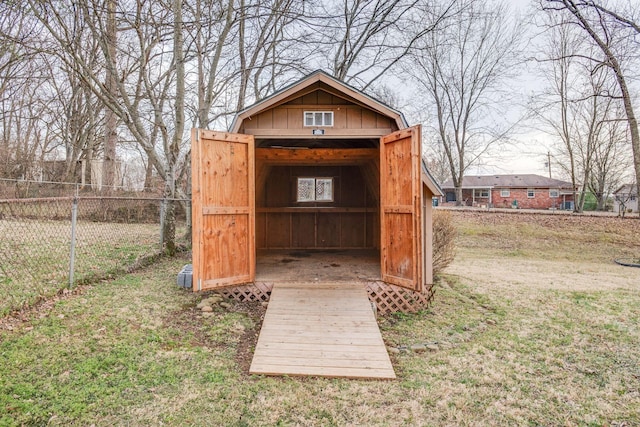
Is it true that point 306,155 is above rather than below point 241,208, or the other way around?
above

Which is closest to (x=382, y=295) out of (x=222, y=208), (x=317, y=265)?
(x=317, y=265)

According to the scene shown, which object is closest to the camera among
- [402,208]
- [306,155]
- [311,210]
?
[402,208]

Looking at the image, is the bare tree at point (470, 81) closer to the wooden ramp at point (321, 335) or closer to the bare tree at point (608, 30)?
the bare tree at point (608, 30)

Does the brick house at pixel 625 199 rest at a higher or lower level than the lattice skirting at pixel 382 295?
higher

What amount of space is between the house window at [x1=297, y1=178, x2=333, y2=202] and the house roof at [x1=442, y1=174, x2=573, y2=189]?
27885mm

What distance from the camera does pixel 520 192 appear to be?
31.4 m

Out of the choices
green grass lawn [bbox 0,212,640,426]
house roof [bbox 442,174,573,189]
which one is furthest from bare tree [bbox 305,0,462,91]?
house roof [bbox 442,174,573,189]

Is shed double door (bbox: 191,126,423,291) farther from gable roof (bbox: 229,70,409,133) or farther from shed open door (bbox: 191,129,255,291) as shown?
gable roof (bbox: 229,70,409,133)

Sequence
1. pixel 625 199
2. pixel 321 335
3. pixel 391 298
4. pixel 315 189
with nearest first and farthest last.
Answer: pixel 321 335, pixel 391 298, pixel 315 189, pixel 625 199

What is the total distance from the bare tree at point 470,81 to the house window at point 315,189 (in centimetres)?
1395

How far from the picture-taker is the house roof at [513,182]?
30.9m

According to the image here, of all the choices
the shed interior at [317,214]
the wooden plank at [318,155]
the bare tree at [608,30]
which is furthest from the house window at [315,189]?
the bare tree at [608,30]

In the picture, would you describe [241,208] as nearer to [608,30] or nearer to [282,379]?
[282,379]

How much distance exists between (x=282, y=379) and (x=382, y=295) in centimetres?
227
